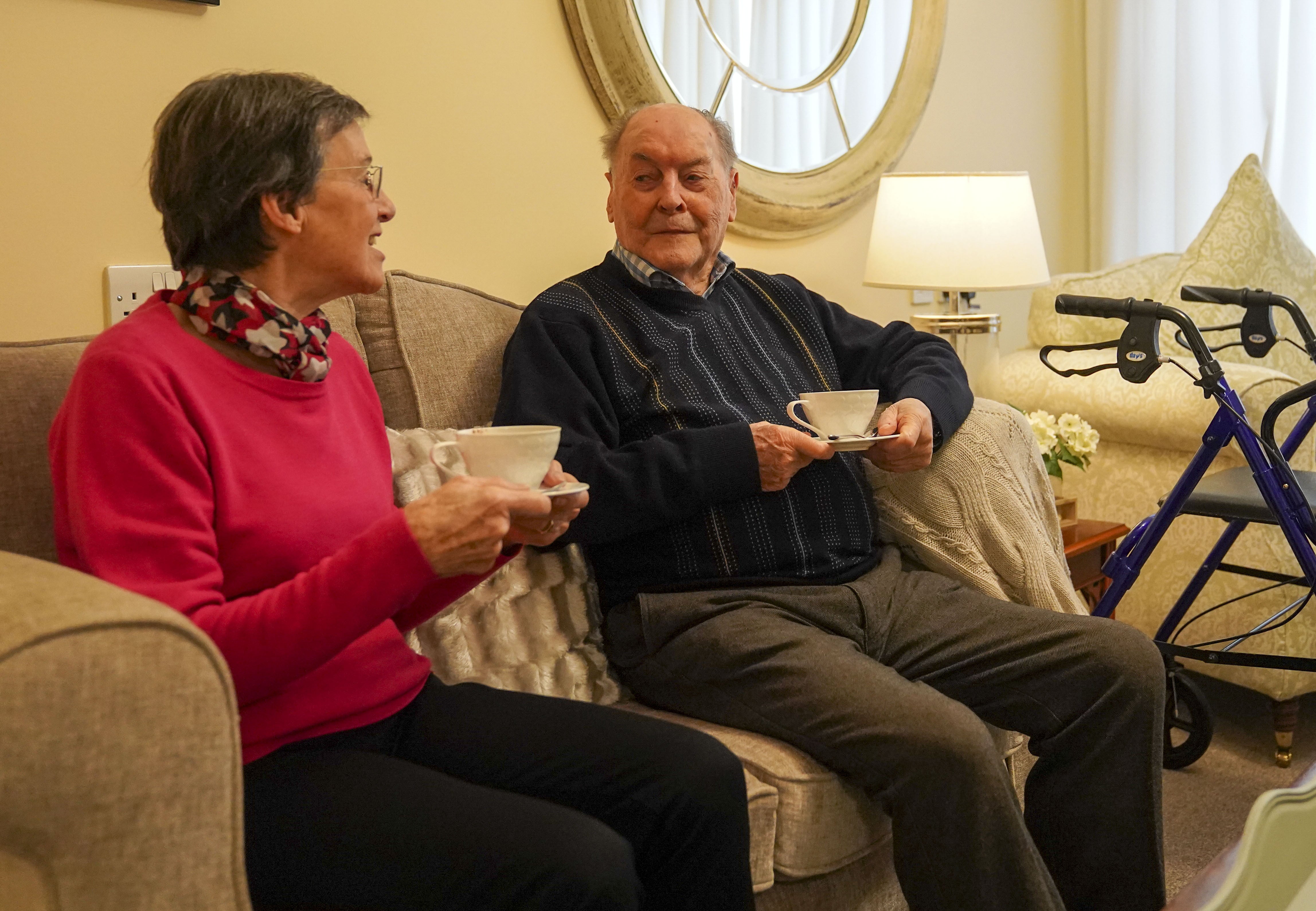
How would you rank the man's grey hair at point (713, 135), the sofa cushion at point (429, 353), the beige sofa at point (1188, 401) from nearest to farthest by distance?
the sofa cushion at point (429, 353) → the man's grey hair at point (713, 135) → the beige sofa at point (1188, 401)

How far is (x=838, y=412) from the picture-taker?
150 centimetres

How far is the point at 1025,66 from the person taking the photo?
3.59 m

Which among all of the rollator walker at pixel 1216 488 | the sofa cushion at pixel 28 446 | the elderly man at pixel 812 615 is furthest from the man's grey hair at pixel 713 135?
the sofa cushion at pixel 28 446

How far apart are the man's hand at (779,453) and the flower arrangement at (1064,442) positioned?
99 cm

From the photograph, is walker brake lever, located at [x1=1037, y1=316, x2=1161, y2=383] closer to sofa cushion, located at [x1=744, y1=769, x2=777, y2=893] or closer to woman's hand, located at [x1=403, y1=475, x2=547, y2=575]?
sofa cushion, located at [x1=744, y1=769, x2=777, y2=893]

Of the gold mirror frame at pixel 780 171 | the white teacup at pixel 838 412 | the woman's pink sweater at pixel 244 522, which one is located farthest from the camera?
the gold mirror frame at pixel 780 171

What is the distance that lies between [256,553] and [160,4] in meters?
0.97

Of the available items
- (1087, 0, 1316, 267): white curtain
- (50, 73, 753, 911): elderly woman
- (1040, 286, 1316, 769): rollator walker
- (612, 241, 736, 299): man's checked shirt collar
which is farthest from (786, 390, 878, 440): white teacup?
(1087, 0, 1316, 267): white curtain

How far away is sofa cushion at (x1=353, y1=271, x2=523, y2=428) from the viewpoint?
1602mm

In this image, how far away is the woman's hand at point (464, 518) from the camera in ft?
3.18

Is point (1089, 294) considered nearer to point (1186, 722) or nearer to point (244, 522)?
point (1186, 722)

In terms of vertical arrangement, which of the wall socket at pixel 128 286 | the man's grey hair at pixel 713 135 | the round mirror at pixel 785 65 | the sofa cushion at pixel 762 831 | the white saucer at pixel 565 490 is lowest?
the sofa cushion at pixel 762 831

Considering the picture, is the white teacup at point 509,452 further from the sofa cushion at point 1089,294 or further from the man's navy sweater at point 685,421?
the sofa cushion at point 1089,294

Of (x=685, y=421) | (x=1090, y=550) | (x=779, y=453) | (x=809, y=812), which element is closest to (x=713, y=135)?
(x=685, y=421)
